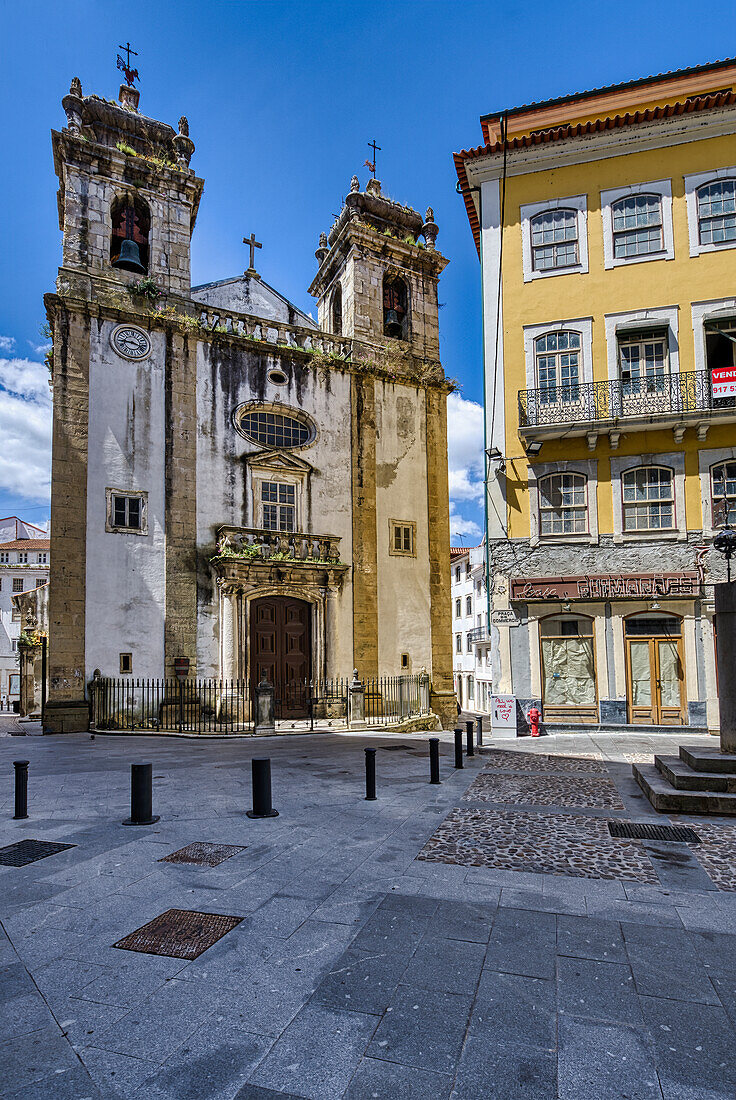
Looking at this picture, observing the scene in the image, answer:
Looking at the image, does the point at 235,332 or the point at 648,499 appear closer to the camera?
the point at 648,499

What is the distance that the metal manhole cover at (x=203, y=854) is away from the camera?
6406 mm

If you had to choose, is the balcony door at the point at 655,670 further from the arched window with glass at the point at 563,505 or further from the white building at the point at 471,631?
the white building at the point at 471,631

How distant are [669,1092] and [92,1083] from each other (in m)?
2.72

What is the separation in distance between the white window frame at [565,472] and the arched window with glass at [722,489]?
2830 millimetres

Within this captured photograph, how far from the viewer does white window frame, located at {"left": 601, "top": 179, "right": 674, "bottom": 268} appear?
58.3ft

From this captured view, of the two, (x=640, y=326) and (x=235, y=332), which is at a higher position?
(x=235, y=332)

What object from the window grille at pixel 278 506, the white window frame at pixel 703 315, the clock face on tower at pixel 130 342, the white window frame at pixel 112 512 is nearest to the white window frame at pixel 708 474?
the white window frame at pixel 703 315

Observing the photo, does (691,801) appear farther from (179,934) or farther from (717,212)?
(717,212)

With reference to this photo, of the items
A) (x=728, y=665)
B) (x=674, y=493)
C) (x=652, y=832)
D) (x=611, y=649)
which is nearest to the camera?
(x=652, y=832)

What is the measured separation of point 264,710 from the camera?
18.0 m

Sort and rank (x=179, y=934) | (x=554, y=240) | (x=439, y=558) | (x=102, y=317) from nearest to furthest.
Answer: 1. (x=179, y=934)
2. (x=554, y=240)
3. (x=102, y=317)
4. (x=439, y=558)

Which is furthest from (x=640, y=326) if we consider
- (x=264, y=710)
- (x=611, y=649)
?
(x=264, y=710)

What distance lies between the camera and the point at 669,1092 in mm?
3141

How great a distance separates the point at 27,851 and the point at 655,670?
566 inches
